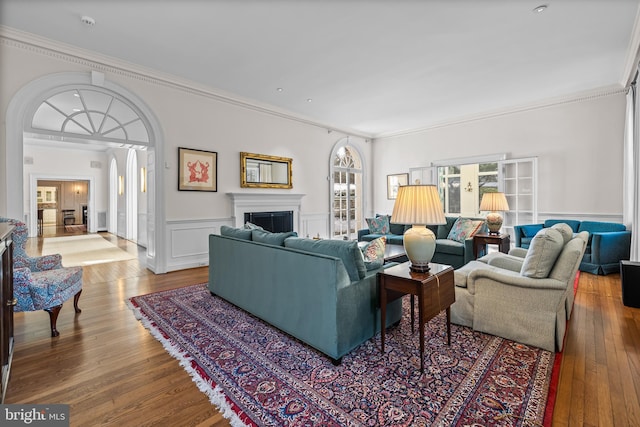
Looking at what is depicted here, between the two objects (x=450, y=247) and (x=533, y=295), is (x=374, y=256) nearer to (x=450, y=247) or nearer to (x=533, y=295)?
(x=533, y=295)

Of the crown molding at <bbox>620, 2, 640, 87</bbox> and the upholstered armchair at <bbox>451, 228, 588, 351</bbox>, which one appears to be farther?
the crown molding at <bbox>620, 2, 640, 87</bbox>

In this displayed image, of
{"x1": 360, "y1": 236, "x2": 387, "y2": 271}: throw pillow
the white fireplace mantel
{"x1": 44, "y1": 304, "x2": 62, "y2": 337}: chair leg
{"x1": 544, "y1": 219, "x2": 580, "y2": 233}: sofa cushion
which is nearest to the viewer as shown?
{"x1": 360, "y1": 236, "x2": 387, "y2": 271}: throw pillow

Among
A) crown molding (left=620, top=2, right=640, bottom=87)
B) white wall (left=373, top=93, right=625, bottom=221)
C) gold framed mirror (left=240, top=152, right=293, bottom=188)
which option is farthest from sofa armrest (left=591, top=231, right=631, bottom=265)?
gold framed mirror (left=240, top=152, right=293, bottom=188)

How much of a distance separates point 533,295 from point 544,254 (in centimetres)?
33

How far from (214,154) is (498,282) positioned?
180 inches

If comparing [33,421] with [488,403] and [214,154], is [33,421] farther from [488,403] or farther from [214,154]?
[214,154]

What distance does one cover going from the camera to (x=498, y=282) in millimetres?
2416

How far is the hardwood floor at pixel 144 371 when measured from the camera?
1584mm

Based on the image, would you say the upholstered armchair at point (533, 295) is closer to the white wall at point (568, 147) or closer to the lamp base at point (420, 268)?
the lamp base at point (420, 268)

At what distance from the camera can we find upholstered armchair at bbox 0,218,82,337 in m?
2.34

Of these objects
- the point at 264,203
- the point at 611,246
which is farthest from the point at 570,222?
the point at 264,203

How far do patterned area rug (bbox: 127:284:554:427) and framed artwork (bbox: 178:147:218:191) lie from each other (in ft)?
8.70

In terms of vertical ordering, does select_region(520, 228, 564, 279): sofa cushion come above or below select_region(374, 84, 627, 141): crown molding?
below

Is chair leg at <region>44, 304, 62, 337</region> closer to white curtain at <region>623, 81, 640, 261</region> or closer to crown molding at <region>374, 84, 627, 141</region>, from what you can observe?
white curtain at <region>623, 81, 640, 261</region>
